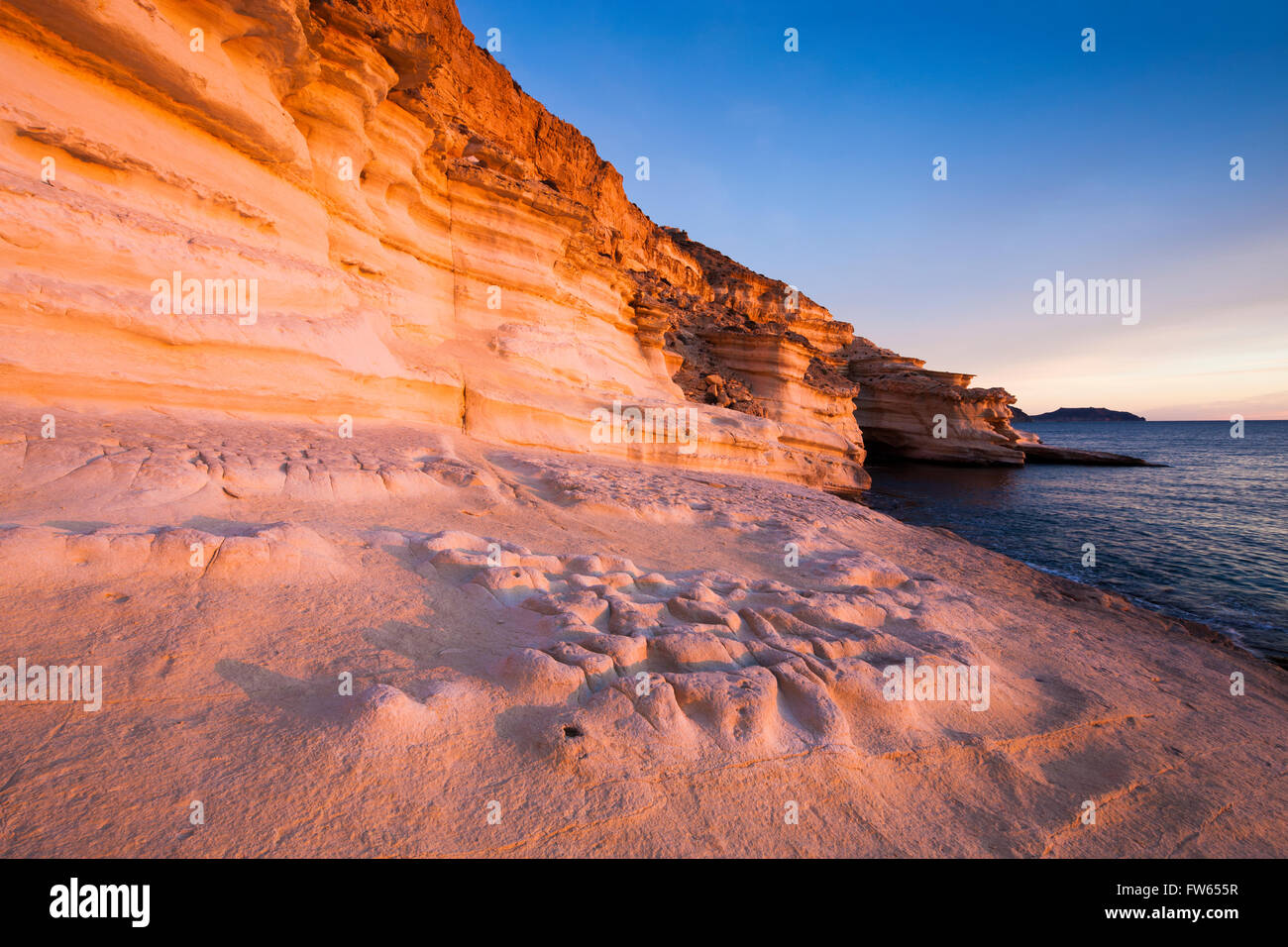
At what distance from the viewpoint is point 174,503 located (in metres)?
3.69

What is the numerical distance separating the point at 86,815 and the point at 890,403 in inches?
1326

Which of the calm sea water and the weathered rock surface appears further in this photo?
the weathered rock surface

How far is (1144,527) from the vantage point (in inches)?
532

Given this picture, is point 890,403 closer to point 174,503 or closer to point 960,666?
point 960,666

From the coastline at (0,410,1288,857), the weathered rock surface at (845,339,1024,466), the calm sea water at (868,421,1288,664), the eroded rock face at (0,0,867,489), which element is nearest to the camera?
the coastline at (0,410,1288,857)

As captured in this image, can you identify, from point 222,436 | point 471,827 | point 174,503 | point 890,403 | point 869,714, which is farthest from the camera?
point 890,403

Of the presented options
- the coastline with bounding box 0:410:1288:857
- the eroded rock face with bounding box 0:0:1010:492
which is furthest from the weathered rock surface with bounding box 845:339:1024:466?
the coastline with bounding box 0:410:1288:857

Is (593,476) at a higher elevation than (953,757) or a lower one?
higher

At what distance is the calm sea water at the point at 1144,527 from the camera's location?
777cm

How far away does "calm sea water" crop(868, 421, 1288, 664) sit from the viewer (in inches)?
306

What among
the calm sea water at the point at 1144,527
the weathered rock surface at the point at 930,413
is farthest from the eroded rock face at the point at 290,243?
the weathered rock surface at the point at 930,413

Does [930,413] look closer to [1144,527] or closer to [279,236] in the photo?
[1144,527]

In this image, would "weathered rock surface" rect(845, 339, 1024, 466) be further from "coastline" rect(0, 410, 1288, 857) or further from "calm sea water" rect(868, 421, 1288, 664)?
"coastline" rect(0, 410, 1288, 857)
